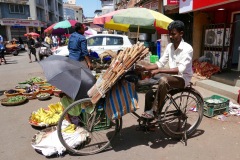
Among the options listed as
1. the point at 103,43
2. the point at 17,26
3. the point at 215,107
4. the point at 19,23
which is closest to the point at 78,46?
the point at 215,107

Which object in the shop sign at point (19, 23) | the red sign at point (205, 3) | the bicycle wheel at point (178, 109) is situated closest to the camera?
the bicycle wheel at point (178, 109)

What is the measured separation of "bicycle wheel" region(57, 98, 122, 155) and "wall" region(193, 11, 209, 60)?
705 cm

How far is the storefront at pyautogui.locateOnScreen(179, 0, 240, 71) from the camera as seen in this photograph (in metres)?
7.76

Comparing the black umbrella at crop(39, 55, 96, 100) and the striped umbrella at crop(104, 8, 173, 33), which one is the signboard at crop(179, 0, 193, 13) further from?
the black umbrella at crop(39, 55, 96, 100)

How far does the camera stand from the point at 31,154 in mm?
3305

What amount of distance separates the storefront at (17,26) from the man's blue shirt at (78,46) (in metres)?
30.1

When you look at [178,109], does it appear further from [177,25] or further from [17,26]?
[17,26]

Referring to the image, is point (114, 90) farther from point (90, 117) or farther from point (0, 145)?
point (0, 145)

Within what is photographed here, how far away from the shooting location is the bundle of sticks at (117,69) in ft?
9.43

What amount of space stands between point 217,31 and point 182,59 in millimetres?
5895

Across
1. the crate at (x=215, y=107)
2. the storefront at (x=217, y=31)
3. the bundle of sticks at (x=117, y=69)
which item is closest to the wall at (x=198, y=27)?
the storefront at (x=217, y=31)

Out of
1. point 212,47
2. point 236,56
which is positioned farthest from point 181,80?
point 236,56

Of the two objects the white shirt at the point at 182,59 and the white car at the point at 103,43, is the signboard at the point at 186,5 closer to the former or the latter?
the white car at the point at 103,43

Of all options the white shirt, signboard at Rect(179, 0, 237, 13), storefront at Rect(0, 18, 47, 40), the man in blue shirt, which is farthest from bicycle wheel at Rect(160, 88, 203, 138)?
storefront at Rect(0, 18, 47, 40)
